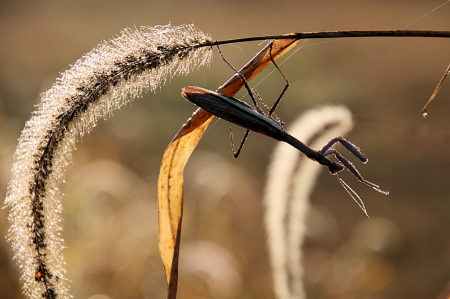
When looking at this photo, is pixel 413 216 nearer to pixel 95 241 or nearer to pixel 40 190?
pixel 95 241

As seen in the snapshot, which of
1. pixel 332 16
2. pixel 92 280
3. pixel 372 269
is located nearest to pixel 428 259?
pixel 372 269

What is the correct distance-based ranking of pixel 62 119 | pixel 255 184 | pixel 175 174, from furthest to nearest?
pixel 255 184 < pixel 175 174 < pixel 62 119

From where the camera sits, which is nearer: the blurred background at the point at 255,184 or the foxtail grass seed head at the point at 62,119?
the foxtail grass seed head at the point at 62,119

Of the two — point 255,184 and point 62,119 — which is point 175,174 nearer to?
point 62,119

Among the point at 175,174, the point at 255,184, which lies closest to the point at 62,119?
the point at 175,174

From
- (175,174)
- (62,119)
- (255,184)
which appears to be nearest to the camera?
(62,119)
